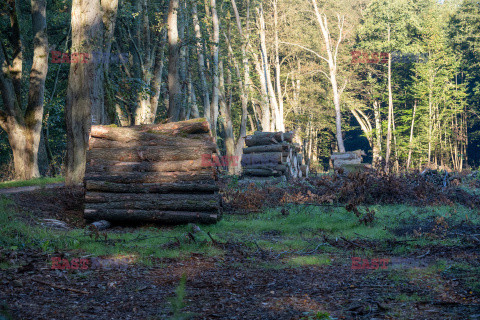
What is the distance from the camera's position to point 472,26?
40000mm

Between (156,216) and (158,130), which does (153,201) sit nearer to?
(156,216)

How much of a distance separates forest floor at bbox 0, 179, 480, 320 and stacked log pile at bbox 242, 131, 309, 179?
1110cm

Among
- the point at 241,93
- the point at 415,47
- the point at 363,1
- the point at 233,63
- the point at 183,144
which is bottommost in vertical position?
the point at 183,144

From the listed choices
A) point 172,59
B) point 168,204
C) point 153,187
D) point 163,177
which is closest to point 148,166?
point 163,177

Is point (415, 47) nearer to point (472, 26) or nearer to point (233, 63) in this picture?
point (472, 26)

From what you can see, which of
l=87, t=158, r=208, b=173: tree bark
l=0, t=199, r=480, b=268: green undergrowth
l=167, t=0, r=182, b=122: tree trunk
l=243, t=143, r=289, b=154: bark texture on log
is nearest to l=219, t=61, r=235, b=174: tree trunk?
l=243, t=143, r=289, b=154: bark texture on log

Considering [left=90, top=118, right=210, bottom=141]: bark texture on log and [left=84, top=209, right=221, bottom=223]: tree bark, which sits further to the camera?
[left=90, top=118, right=210, bottom=141]: bark texture on log

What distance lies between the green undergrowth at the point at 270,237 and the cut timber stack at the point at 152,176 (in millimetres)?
392

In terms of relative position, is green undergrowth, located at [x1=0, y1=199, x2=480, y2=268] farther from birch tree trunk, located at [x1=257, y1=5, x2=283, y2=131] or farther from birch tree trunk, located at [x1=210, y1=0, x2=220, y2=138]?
birch tree trunk, located at [x1=257, y1=5, x2=283, y2=131]

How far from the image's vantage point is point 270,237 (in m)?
9.12

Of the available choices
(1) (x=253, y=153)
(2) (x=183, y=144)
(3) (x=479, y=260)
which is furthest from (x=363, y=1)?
(3) (x=479, y=260)

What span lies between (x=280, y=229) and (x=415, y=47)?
113 ft

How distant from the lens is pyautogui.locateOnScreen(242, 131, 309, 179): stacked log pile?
21031 millimetres

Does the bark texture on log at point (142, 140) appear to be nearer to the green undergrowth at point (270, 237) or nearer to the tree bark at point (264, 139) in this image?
the green undergrowth at point (270, 237)
